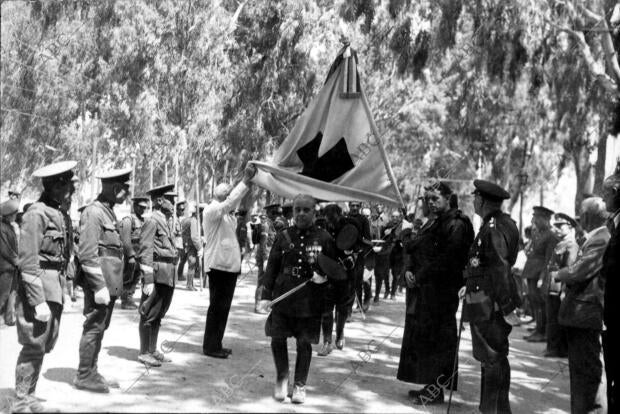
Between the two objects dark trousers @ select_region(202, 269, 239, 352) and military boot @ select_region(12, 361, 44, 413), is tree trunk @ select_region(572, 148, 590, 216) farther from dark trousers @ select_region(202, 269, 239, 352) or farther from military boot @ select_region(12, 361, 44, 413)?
military boot @ select_region(12, 361, 44, 413)

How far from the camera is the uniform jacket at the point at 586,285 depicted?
6.04 metres

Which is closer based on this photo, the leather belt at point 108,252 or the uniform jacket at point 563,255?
the leather belt at point 108,252

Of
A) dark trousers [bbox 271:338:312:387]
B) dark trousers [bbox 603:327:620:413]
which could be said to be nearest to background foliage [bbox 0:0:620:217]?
dark trousers [bbox 271:338:312:387]

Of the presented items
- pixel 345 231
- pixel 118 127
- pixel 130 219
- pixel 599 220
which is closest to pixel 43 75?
pixel 118 127

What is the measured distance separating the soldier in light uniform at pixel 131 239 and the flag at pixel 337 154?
3.44 metres

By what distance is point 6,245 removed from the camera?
27.5ft

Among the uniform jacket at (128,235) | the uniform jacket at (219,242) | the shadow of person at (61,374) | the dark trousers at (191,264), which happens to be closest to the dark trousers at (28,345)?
the shadow of person at (61,374)

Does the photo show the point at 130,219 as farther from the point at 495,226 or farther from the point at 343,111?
the point at 495,226

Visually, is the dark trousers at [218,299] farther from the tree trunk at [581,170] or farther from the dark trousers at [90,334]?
the tree trunk at [581,170]

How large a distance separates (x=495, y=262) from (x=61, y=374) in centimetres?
438

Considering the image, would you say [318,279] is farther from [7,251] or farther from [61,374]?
[7,251]

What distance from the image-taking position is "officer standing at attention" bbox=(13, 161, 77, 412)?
18.5 ft

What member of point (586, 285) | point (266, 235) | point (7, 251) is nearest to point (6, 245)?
point (7, 251)

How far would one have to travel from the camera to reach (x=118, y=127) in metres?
22.0
